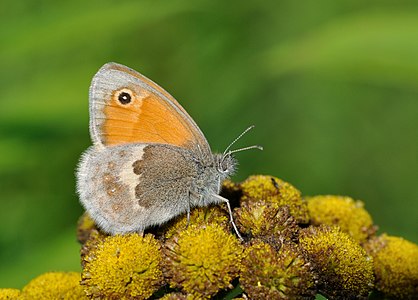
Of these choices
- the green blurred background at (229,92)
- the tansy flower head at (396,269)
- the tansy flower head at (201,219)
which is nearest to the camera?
the tansy flower head at (201,219)

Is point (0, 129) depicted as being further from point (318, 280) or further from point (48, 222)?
point (318, 280)

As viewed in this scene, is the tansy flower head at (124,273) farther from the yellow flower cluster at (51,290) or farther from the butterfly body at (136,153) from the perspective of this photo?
the butterfly body at (136,153)

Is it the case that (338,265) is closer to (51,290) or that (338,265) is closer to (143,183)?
(143,183)

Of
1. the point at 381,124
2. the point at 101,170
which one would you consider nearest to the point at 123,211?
the point at 101,170

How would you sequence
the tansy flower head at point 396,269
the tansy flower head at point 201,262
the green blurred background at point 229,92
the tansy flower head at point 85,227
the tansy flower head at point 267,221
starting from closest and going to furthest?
1. the tansy flower head at point 201,262
2. the tansy flower head at point 267,221
3. the tansy flower head at point 396,269
4. the tansy flower head at point 85,227
5. the green blurred background at point 229,92

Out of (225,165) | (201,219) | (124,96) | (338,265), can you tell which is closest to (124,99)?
(124,96)

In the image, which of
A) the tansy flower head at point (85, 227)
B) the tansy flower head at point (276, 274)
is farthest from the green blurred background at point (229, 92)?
the tansy flower head at point (276, 274)
